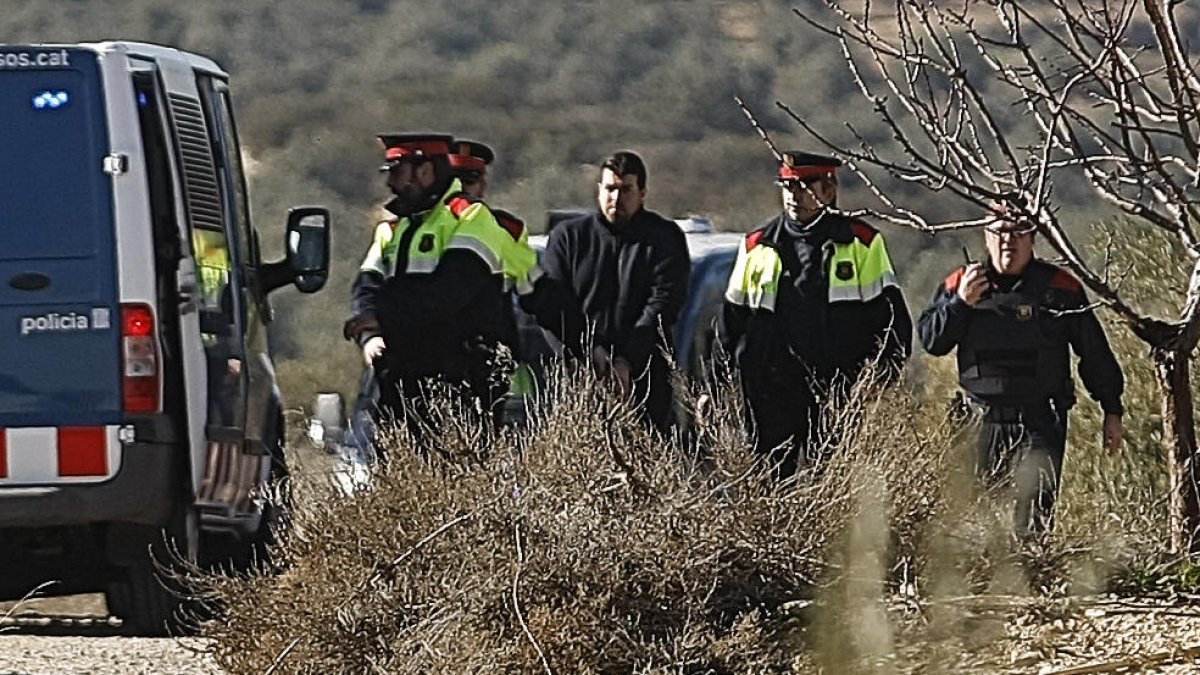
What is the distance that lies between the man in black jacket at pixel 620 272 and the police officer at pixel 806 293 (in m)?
0.28

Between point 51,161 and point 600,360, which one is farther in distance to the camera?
point 600,360

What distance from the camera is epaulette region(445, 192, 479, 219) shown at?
27.0 ft

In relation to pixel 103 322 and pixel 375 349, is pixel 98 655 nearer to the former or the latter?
pixel 103 322

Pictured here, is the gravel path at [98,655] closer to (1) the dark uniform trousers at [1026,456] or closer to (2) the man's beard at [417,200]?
(2) the man's beard at [417,200]

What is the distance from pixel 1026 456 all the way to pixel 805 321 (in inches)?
52.2

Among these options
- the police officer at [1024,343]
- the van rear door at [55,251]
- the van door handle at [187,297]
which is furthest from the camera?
the police officer at [1024,343]

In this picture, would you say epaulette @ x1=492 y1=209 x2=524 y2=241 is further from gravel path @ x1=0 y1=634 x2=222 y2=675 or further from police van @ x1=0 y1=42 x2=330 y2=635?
gravel path @ x1=0 y1=634 x2=222 y2=675

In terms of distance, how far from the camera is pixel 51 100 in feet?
24.0

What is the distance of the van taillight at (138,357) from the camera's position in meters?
7.22

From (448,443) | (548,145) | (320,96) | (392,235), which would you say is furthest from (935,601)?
(320,96)

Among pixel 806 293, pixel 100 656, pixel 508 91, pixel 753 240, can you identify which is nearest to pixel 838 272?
pixel 806 293

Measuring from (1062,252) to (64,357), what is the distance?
3090mm

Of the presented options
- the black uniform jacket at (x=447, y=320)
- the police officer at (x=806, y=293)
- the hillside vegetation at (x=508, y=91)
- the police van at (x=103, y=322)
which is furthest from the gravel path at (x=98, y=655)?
the hillside vegetation at (x=508, y=91)

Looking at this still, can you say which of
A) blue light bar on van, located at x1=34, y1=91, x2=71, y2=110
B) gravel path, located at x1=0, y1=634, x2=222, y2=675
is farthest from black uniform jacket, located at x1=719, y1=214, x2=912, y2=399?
blue light bar on van, located at x1=34, y1=91, x2=71, y2=110
